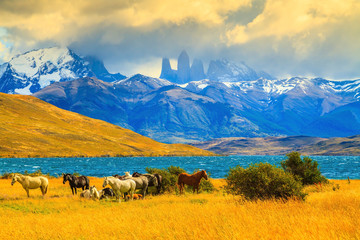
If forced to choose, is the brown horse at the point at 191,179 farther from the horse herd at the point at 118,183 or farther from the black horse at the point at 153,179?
the black horse at the point at 153,179

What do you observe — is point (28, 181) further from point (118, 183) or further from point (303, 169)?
point (303, 169)

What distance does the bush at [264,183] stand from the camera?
69.7ft

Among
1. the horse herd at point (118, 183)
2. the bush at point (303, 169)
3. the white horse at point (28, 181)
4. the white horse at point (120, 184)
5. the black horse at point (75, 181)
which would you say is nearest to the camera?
the white horse at point (120, 184)

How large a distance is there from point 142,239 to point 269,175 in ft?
40.7

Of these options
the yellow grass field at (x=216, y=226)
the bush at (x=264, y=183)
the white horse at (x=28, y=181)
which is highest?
the white horse at (x=28, y=181)

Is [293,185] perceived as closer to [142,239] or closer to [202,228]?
[202,228]

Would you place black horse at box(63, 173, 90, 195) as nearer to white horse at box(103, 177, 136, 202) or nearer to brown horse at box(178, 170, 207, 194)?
white horse at box(103, 177, 136, 202)

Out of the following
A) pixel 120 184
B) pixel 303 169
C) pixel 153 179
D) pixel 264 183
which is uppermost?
pixel 303 169

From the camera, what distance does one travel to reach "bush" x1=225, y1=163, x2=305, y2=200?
21.2m

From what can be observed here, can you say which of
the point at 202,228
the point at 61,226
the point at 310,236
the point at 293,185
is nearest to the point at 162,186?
the point at 293,185

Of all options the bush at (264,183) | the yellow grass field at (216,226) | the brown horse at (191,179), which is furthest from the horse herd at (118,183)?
the bush at (264,183)

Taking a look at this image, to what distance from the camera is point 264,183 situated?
856 inches

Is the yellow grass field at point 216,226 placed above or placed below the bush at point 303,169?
below

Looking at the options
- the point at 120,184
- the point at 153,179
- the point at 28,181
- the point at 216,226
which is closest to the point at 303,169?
the point at 153,179
